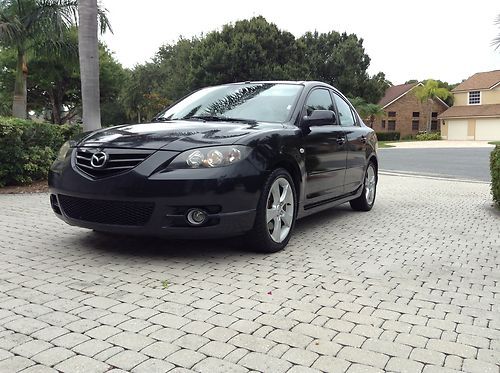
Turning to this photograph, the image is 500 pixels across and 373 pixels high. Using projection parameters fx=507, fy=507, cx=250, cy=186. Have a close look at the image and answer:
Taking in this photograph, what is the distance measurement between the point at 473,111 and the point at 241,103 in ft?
176

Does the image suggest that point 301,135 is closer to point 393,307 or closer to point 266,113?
point 266,113

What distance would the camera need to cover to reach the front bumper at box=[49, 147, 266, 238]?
4.05 metres

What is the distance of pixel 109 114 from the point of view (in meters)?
55.8

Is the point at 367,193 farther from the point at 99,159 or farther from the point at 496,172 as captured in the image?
the point at 99,159

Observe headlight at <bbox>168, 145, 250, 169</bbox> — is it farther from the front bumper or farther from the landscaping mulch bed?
the landscaping mulch bed

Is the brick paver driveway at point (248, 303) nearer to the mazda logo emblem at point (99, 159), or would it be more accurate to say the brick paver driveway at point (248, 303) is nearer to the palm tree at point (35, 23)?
the mazda logo emblem at point (99, 159)

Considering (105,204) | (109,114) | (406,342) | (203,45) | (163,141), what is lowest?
(406,342)

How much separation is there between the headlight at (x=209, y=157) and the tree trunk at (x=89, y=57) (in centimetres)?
661

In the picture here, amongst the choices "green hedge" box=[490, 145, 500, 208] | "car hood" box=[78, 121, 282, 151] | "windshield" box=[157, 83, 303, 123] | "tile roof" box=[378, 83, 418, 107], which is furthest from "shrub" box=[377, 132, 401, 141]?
"car hood" box=[78, 121, 282, 151]

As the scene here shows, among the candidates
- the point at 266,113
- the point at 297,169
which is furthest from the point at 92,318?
the point at 266,113

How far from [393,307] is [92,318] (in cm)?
196

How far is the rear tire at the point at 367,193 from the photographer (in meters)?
7.36

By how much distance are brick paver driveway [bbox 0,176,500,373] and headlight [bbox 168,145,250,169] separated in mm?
858

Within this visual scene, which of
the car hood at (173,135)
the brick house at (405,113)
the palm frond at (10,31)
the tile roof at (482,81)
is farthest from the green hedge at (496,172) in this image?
the brick house at (405,113)
